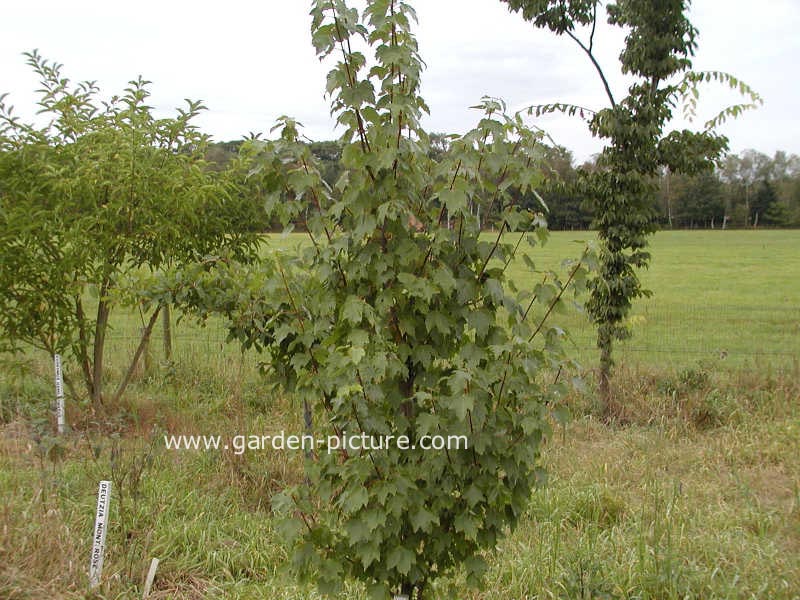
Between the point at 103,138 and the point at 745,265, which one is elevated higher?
the point at 103,138

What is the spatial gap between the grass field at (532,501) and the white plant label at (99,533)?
0.27ft

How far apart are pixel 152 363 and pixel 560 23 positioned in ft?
18.9

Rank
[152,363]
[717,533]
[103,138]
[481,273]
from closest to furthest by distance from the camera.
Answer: [481,273], [717,533], [103,138], [152,363]

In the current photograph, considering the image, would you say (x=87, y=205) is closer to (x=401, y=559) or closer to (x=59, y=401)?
(x=59, y=401)

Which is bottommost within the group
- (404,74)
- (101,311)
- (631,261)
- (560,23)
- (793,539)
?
(793,539)

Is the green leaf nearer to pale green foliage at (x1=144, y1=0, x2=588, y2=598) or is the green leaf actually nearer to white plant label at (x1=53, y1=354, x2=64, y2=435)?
pale green foliage at (x1=144, y1=0, x2=588, y2=598)

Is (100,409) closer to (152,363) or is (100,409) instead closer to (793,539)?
(152,363)

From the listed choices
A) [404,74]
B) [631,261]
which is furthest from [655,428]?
[404,74]

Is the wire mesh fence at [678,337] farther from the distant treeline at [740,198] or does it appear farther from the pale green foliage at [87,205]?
the distant treeline at [740,198]

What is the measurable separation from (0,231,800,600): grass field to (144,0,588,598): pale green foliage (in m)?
0.49

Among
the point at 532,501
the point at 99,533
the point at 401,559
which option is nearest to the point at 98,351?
the point at 99,533

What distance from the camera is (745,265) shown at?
3009 cm

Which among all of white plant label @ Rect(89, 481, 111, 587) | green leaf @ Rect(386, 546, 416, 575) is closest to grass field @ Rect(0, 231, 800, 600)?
white plant label @ Rect(89, 481, 111, 587)

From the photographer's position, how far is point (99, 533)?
10.5 feet
